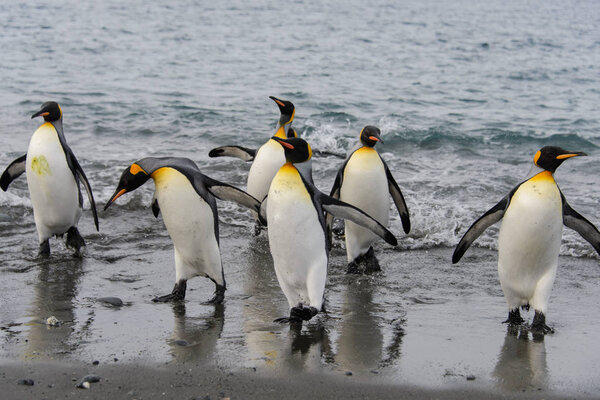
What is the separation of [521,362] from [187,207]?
7.02ft

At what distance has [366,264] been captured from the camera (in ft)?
18.5

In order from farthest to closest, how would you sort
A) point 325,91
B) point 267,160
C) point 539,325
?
point 325,91, point 267,160, point 539,325

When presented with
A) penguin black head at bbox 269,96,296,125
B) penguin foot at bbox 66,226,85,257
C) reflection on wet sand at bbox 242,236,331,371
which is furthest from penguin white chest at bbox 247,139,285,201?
penguin foot at bbox 66,226,85,257

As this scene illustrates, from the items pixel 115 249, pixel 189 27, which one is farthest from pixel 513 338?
pixel 189 27

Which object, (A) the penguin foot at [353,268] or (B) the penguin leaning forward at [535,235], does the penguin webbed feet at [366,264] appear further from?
(B) the penguin leaning forward at [535,235]

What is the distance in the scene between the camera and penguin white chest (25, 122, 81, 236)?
5750 mm

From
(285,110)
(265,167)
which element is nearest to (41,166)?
(265,167)

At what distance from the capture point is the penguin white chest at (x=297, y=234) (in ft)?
14.2

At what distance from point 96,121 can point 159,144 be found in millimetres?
1618

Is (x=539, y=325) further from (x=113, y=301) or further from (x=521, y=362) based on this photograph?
(x=113, y=301)

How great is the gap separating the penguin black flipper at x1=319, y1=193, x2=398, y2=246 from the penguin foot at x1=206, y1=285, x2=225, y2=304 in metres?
0.88

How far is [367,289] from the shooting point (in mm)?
5137

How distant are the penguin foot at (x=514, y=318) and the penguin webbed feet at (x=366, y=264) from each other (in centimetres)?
132

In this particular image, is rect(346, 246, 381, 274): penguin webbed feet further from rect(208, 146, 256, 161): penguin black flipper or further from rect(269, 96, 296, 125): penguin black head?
rect(208, 146, 256, 161): penguin black flipper
